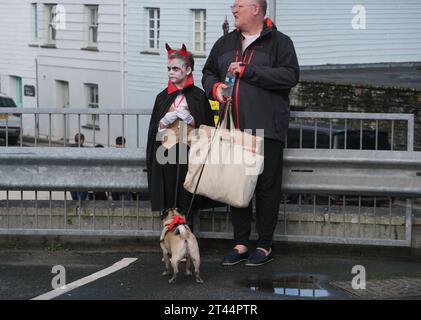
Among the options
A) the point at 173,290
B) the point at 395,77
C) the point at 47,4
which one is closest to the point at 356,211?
the point at 173,290

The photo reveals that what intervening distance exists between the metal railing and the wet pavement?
18 cm

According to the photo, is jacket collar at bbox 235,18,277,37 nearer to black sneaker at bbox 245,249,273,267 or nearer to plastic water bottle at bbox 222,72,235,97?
plastic water bottle at bbox 222,72,235,97

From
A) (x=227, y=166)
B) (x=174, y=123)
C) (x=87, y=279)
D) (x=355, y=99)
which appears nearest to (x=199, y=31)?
(x=355, y=99)

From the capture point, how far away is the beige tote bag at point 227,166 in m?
7.38

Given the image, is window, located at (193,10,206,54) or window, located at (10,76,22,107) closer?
window, located at (193,10,206,54)

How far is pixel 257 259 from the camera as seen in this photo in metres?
7.68

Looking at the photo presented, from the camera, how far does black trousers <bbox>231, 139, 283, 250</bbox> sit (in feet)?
25.1

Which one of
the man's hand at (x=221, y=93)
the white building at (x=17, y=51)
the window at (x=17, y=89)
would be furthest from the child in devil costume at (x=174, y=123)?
the window at (x=17, y=89)

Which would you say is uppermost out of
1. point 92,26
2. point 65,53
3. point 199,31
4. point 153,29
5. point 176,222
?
point 92,26

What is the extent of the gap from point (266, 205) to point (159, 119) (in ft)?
3.76

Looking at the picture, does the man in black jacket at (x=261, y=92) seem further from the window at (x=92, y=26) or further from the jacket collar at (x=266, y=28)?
the window at (x=92, y=26)

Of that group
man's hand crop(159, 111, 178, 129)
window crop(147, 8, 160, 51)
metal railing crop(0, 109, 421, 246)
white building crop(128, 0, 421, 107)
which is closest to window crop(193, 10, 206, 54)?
white building crop(128, 0, 421, 107)

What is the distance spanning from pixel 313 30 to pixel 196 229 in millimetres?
Answer: 24675

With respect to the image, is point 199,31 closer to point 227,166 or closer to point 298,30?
point 298,30
